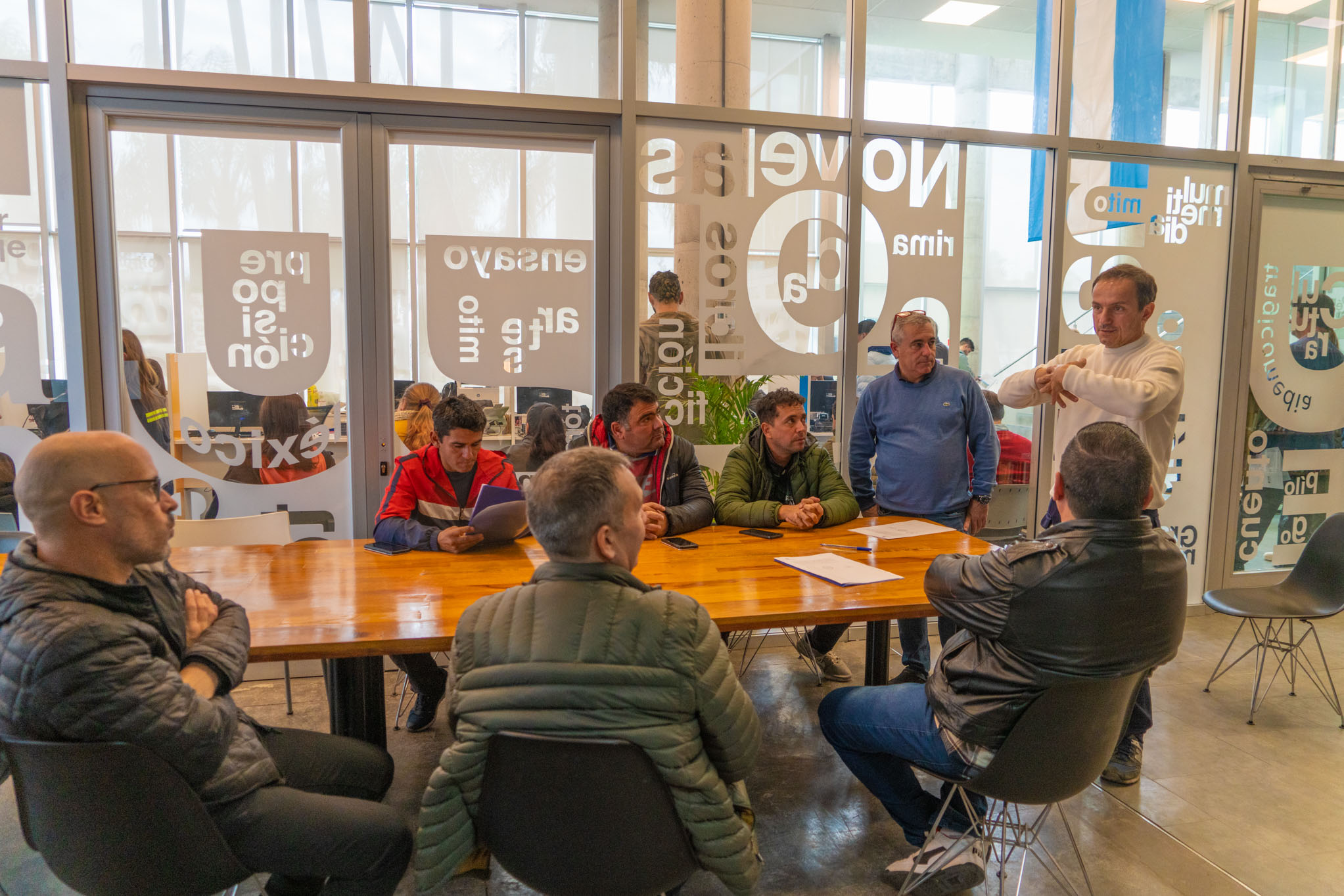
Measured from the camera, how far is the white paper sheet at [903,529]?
3.29m

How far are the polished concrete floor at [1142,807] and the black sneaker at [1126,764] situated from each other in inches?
1.5

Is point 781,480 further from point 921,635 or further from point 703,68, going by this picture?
point 703,68

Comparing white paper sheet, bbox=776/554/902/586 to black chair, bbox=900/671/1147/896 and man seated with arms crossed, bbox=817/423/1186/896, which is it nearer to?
man seated with arms crossed, bbox=817/423/1186/896

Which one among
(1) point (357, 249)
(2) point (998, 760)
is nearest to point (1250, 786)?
(2) point (998, 760)

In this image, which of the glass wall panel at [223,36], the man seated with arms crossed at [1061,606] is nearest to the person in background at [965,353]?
the man seated with arms crossed at [1061,606]

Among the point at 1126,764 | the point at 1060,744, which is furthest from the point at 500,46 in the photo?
the point at 1126,764

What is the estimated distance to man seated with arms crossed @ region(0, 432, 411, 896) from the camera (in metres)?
1.44

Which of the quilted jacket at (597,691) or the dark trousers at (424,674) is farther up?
the quilted jacket at (597,691)

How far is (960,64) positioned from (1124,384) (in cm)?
240

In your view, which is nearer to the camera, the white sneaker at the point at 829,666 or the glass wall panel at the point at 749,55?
the white sneaker at the point at 829,666

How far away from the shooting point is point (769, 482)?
3680 mm

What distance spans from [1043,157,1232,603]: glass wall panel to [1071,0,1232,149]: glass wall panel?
212 millimetres

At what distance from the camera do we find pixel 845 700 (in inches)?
92.4

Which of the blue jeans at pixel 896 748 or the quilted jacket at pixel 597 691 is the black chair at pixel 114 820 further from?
the blue jeans at pixel 896 748
